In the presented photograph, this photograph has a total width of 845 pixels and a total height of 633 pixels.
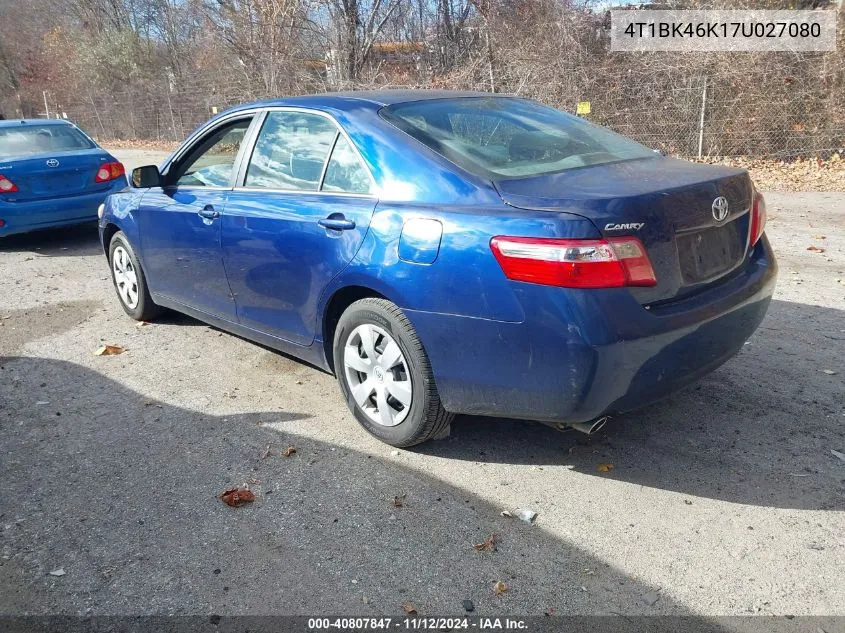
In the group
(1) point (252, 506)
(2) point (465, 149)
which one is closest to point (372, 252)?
(2) point (465, 149)

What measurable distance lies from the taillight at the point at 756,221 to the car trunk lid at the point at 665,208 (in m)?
0.07

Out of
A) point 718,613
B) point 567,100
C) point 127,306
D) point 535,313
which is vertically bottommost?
point 718,613

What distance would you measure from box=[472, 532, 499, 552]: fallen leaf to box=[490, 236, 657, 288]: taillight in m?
1.04

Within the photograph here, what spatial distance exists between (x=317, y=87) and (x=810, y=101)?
1131cm

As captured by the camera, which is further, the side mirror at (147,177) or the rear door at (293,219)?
the side mirror at (147,177)

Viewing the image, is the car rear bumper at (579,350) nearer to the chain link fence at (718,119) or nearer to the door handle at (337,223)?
the door handle at (337,223)

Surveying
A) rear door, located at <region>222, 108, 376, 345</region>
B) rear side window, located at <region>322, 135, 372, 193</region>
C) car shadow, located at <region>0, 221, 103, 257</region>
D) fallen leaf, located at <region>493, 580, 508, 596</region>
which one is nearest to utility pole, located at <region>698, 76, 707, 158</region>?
car shadow, located at <region>0, 221, 103, 257</region>

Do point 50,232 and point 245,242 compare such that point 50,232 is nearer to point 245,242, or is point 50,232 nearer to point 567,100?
point 245,242

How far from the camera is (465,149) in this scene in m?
3.51

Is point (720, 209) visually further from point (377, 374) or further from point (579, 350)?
point (377, 374)

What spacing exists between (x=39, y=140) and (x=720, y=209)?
8866 millimetres

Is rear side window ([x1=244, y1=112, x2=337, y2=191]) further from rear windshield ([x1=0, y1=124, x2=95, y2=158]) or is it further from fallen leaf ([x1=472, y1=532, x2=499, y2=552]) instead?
rear windshield ([x1=0, y1=124, x2=95, y2=158])

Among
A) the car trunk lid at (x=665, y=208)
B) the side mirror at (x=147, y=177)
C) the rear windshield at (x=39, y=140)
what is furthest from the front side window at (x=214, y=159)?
the rear windshield at (x=39, y=140)

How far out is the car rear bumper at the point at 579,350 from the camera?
2844 millimetres
